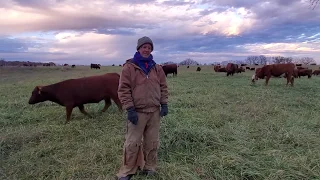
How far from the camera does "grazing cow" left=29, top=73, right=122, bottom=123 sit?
8.90 metres

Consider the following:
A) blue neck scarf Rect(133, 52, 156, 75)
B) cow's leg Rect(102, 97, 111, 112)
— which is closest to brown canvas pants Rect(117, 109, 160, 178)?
blue neck scarf Rect(133, 52, 156, 75)

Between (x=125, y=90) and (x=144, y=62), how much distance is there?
1.68 ft

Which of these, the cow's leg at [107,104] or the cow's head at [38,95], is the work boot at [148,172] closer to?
the cow's leg at [107,104]

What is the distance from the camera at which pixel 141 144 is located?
4.68 m

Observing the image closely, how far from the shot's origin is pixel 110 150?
5727mm

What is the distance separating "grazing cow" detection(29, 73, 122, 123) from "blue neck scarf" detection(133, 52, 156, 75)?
4.82 m

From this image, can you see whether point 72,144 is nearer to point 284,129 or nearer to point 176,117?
point 176,117

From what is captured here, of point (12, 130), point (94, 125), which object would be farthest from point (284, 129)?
point (12, 130)

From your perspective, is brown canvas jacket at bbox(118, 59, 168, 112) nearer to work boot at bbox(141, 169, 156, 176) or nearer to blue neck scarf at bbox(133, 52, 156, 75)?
blue neck scarf at bbox(133, 52, 156, 75)

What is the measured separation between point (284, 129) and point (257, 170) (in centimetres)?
254

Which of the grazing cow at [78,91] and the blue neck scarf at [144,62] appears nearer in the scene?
the blue neck scarf at [144,62]

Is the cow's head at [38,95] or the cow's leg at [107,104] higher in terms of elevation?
the cow's head at [38,95]

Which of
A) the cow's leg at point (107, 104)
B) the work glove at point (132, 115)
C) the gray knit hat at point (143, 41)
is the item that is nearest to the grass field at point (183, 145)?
the cow's leg at point (107, 104)

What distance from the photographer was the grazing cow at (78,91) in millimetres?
8898
